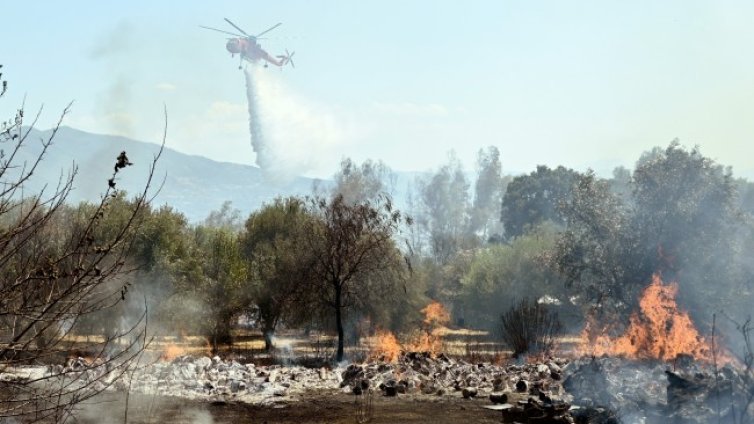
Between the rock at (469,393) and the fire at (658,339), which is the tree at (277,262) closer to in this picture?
the rock at (469,393)

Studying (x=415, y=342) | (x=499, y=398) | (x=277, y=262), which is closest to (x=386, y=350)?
(x=415, y=342)

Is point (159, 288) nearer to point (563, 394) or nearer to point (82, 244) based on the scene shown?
point (563, 394)

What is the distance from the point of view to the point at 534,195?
88062 mm

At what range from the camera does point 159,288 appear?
117ft

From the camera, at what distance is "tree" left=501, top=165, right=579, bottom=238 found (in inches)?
3388

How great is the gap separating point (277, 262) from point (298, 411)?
20.3 m

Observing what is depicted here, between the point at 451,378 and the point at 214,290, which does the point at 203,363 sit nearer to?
the point at 451,378

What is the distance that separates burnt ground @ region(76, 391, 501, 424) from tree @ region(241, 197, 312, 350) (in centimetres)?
1258

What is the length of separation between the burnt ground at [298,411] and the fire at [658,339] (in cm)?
526

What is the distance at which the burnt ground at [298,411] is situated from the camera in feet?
57.9

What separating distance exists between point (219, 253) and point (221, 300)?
320 centimetres

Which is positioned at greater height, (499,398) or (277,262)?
(277,262)

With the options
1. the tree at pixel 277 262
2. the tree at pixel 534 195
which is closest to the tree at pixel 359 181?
the tree at pixel 534 195

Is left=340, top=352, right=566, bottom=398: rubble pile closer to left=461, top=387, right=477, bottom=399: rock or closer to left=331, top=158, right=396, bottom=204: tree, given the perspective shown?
left=461, top=387, right=477, bottom=399: rock
